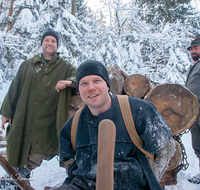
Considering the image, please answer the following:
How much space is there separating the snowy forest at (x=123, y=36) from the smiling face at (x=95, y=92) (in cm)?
476

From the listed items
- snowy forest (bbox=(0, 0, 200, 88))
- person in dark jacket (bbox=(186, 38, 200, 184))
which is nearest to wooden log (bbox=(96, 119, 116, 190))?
person in dark jacket (bbox=(186, 38, 200, 184))

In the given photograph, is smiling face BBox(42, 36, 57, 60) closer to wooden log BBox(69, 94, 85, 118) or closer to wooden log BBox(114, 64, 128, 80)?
wooden log BBox(69, 94, 85, 118)

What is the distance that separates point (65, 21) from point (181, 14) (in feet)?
26.2

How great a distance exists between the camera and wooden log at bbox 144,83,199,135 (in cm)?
235

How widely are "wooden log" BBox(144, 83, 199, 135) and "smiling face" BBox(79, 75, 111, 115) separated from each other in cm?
131

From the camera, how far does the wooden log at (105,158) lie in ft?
2.34

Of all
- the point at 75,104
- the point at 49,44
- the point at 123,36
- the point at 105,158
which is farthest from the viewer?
the point at 123,36

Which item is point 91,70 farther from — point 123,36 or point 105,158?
point 123,36

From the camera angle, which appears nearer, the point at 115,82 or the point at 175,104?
the point at 175,104

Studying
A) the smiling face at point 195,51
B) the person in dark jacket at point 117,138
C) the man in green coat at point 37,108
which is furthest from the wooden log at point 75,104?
the smiling face at point 195,51

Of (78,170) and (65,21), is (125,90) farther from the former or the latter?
(65,21)

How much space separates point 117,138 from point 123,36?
8.22m

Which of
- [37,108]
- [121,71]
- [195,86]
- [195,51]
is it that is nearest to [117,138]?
[37,108]

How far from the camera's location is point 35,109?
2.25 m
